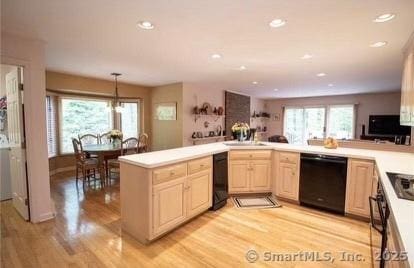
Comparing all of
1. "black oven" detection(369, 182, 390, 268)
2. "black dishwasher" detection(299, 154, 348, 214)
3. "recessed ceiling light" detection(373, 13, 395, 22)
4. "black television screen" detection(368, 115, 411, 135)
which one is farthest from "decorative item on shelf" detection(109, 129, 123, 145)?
"black television screen" detection(368, 115, 411, 135)

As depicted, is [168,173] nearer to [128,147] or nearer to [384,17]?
[384,17]

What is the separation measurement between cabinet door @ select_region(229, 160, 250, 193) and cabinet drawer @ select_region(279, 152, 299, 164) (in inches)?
22.0

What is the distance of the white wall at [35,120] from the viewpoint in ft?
8.62

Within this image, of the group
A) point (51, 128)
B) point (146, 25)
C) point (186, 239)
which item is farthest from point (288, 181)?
point (51, 128)

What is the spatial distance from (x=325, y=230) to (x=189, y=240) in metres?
1.69

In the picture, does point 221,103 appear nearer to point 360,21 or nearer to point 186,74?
point 186,74

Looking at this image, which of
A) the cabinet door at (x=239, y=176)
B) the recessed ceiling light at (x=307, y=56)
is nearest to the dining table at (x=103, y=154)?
the cabinet door at (x=239, y=176)

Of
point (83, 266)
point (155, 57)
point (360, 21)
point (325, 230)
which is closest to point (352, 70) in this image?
point (360, 21)

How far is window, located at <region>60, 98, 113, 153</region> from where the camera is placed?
5394 millimetres

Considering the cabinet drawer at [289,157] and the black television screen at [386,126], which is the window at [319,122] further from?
the cabinet drawer at [289,157]

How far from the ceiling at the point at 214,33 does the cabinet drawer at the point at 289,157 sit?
1548 millimetres

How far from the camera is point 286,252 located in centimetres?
223

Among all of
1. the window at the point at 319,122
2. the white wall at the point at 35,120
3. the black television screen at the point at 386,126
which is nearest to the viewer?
the white wall at the point at 35,120

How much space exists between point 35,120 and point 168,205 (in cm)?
203
